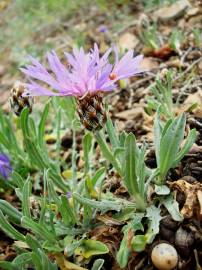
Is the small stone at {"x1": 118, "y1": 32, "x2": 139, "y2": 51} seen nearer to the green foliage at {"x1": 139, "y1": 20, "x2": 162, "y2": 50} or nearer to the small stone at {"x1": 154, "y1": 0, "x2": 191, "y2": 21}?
the green foliage at {"x1": 139, "y1": 20, "x2": 162, "y2": 50}

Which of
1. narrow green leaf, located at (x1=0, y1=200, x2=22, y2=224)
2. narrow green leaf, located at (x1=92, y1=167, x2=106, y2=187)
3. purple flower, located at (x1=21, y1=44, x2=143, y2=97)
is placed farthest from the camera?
narrow green leaf, located at (x1=92, y1=167, x2=106, y2=187)

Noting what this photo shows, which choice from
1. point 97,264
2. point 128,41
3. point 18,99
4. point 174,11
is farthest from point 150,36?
point 97,264

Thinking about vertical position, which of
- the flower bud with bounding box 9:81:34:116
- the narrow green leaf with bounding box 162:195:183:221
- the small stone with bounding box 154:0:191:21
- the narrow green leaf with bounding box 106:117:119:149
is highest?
the small stone with bounding box 154:0:191:21

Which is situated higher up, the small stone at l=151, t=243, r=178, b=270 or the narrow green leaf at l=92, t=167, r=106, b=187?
the narrow green leaf at l=92, t=167, r=106, b=187

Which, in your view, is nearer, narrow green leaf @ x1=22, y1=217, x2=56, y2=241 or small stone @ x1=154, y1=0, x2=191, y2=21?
narrow green leaf @ x1=22, y1=217, x2=56, y2=241

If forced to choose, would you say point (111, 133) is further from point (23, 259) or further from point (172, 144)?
point (23, 259)

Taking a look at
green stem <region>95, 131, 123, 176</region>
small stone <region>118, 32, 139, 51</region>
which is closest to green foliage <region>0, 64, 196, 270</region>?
green stem <region>95, 131, 123, 176</region>

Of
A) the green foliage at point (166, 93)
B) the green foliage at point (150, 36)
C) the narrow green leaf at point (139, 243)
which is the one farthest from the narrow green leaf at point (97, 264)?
the green foliage at point (150, 36)

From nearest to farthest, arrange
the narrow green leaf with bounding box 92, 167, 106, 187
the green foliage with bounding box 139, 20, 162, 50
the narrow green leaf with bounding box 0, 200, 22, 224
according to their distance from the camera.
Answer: the narrow green leaf with bounding box 0, 200, 22, 224 → the narrow green leaf with bounding box 92, 167, 106, 187 → the green foliage with bounding box 139, 20, 162, 50
